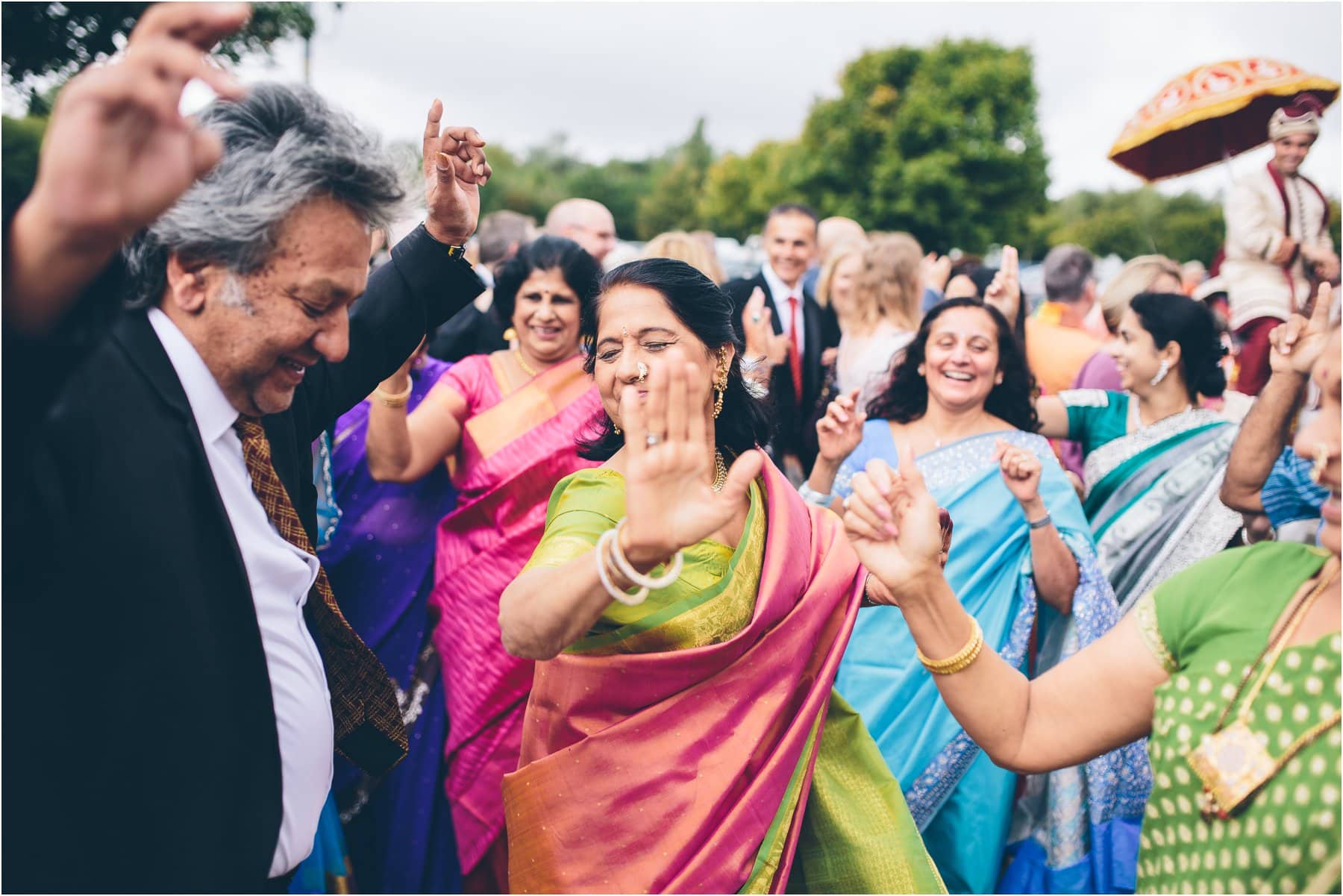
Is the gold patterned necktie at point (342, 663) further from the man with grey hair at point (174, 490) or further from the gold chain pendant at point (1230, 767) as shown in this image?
the gold chain pendant at point (1230, 767)

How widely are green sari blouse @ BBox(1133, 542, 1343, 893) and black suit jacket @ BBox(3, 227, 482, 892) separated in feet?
4.31

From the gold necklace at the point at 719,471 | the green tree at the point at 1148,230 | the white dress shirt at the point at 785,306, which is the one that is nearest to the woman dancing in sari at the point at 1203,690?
the gold necklace at the point at 719,471

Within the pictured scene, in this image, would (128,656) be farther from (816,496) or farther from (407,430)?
(816,496)

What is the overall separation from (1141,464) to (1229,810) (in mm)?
2448

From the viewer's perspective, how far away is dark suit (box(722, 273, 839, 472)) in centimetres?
450

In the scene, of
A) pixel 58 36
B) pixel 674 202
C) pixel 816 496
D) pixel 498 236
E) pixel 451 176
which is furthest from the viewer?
pixel 674 202

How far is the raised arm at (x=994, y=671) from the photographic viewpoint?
152 centimetres

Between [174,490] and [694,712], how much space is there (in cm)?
98

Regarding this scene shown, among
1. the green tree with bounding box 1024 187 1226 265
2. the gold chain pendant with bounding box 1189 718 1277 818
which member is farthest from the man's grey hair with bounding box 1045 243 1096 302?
the green tree with bounding box 1024 187 1226 265

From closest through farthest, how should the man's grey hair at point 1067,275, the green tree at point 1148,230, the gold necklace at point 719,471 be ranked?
the gold necklace at point 719,471
the man's grey hair at point 1067,275
the green tree at point 1148,230

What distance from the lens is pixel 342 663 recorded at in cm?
182

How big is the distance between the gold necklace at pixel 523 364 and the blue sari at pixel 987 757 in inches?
45.3

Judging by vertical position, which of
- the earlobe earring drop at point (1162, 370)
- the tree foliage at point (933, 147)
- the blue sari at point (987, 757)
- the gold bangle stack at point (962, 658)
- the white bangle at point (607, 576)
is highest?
the tree foliage at point (933, 147)

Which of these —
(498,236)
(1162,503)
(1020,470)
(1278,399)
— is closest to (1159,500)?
(1162,503)
